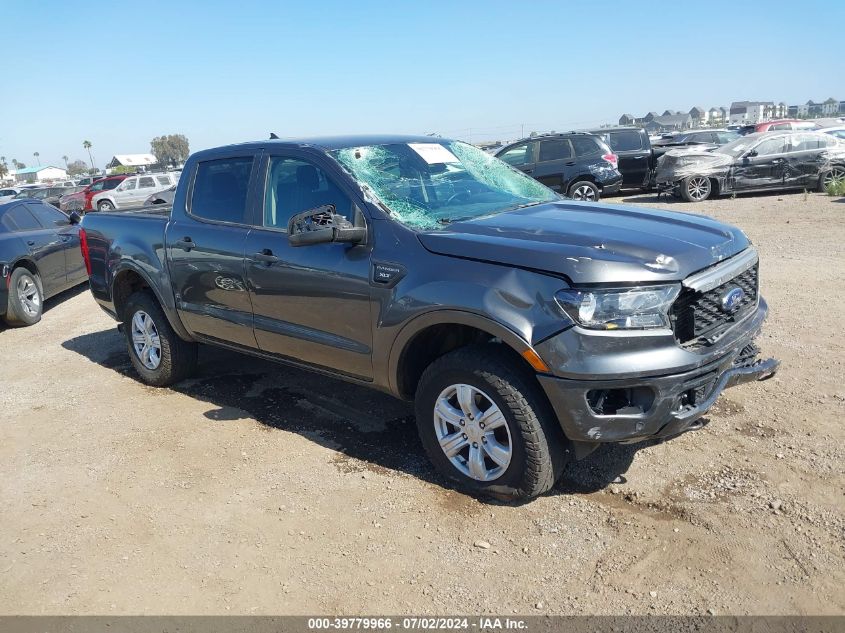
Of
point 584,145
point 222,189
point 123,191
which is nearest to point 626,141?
point 584,145

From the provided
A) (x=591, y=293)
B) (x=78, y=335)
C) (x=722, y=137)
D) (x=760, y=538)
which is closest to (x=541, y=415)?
(x=591, y=293)

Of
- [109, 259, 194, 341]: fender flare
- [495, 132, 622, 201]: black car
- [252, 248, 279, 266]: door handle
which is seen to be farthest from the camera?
[495, 132, 622, 201]: black car

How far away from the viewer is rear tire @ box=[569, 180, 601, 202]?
1469 cm

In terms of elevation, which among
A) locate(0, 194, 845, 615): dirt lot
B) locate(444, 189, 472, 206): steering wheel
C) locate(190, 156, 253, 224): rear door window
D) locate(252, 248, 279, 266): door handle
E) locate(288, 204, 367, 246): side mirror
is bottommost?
locate(0, 194, 845, 615): dirt lot

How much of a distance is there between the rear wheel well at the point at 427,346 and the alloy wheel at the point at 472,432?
31cm

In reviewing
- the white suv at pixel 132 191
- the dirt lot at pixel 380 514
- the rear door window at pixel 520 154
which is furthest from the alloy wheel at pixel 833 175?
the white suv at pixel 132 191

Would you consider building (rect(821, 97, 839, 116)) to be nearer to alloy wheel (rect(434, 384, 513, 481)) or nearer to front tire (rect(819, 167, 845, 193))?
front tire (rect(819, 167, 845, 193))

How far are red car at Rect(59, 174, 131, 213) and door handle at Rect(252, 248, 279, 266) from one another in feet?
76.4

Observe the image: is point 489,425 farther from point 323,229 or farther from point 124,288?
point 124,288

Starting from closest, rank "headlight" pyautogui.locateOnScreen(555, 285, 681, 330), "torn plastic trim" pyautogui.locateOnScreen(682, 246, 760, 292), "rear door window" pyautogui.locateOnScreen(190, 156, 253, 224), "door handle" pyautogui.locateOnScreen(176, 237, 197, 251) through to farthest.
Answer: "headlight" pyautogui.locateOnScreen(555, 285, 681, 330), "torn plastic trim" pyautogui.locateOnScreen(682, 246, 760, 292), "rear door window" pyautogui.locateOnScreen(190, 156, 253, 224), "door handle" pyautogui.locateOnScreen(176, 237, 197, 251)

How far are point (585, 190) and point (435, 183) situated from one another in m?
11.3

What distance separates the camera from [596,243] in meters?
3.17

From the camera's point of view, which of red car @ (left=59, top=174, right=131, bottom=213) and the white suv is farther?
red car @ (left=59, top=174, right=131, bottom=213)

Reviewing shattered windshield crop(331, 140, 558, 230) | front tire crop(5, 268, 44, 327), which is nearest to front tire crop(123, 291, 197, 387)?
shattered windshield crop(331, 140, 558, 230)
